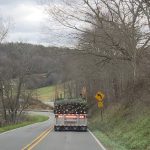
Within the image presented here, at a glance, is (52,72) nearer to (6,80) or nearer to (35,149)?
(6,80)

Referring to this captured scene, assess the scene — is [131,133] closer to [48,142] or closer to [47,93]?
[48,142]

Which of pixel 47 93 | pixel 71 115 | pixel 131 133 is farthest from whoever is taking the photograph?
pixel 47 93

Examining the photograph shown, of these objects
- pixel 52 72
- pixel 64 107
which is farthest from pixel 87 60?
pixel 52 72

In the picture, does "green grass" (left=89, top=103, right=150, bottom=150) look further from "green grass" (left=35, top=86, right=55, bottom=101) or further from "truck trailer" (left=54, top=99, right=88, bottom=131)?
"green grass" (left=35, top=86, right=55, bottom=101)

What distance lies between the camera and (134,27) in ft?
114

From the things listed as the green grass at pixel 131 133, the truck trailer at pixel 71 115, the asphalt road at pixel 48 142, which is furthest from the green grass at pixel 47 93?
the asphalt road at pixel 48 142

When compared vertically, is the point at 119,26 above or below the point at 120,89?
above

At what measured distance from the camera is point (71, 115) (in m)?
37.6

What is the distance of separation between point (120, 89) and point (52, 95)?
10051cm

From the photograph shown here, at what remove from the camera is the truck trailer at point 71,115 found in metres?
37.6

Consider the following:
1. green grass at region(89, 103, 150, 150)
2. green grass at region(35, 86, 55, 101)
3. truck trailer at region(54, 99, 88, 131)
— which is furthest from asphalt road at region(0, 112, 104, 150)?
green grass at region(35, 86, 55, 101)

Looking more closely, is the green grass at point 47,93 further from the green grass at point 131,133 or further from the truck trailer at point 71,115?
the green grass at point 131,133

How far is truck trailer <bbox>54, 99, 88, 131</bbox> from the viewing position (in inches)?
1482

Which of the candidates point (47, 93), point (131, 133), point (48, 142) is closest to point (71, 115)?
point (131, 133)
